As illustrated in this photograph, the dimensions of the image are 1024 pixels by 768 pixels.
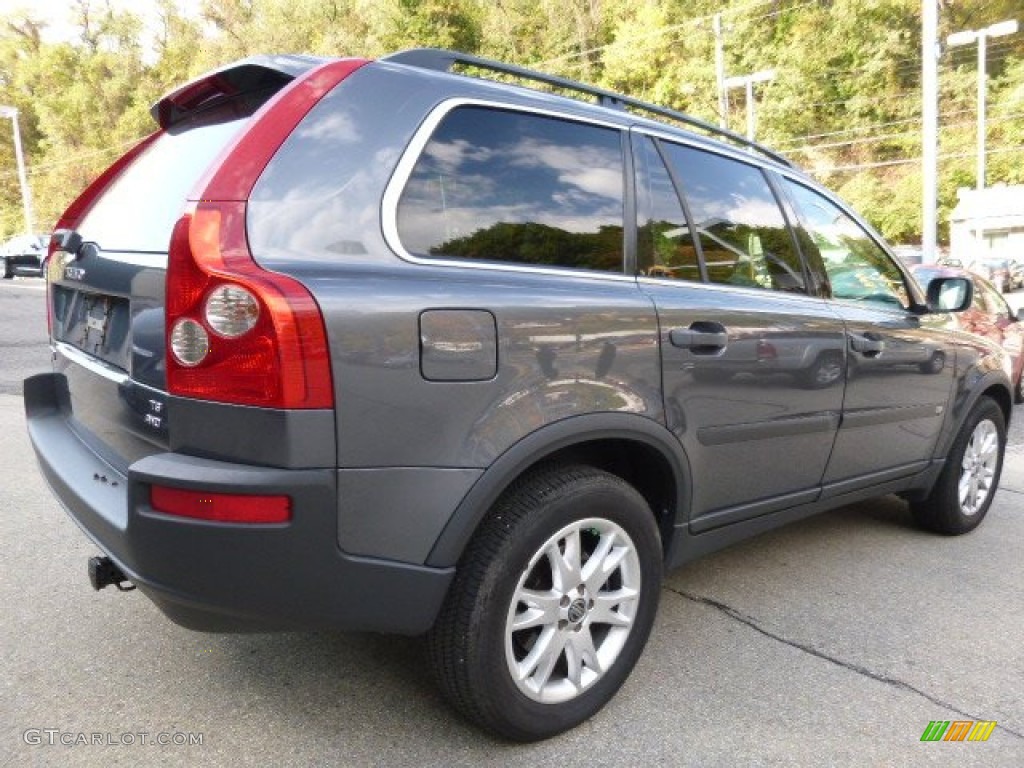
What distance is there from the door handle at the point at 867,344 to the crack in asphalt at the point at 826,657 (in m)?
1.16

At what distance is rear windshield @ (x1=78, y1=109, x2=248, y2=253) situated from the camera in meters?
2.15

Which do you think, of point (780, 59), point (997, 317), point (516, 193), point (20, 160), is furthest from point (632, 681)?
point (20, 160)

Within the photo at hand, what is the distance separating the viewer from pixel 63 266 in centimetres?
263

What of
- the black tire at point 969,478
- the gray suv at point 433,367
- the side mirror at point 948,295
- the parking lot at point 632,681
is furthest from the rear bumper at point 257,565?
the black tire at point 969,478

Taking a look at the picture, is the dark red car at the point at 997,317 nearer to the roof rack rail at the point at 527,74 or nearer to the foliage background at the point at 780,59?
the roof rack rail at the point at 527,74

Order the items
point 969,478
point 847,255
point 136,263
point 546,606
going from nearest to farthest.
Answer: point 136,263 → point 546,606 → point 847,255 → point 969,478

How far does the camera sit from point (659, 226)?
2576 mm

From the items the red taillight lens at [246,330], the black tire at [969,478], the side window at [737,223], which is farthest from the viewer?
the black tire at [969,478]

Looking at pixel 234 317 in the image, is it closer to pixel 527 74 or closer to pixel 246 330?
pixel 246 330

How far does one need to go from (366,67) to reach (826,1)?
47.5m

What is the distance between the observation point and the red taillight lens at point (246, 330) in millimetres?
1708

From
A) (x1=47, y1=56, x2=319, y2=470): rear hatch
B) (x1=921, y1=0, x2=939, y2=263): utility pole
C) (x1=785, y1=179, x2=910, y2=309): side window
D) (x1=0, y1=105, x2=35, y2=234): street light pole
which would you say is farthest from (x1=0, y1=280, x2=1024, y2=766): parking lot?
(x1=0, y1=105, x2=35, y2=234): street light pole

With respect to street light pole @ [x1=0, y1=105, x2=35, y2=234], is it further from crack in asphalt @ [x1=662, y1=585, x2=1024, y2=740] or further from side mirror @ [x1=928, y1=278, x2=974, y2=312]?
crack in asphalt @ [x1=662, y1=585, x2=1024, y2=740]

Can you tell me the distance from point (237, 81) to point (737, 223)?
69.3 inches
